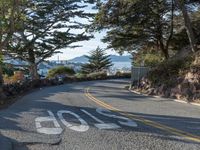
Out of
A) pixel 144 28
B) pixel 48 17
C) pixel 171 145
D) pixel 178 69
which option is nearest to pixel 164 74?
pixel 178 69

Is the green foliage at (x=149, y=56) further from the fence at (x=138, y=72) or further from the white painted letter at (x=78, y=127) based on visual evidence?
the white painted letter at (x=78, y=127)

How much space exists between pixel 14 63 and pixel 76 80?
32.7 ft

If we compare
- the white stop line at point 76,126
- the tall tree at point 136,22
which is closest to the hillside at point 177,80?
the tall tree at point 136,22

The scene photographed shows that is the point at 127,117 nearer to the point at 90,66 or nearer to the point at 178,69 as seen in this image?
the point at 178,69

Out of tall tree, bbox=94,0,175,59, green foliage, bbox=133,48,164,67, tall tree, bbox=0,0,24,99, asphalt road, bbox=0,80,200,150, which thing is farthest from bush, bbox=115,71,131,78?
asphalt road, bbox=0,80,200,150

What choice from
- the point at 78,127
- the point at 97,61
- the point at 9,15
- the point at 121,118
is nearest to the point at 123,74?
the point at 97,61

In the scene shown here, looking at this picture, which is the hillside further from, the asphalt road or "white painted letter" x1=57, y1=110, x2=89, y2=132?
"white painted letter" x1=57, y1=110, x2=89, y2=132

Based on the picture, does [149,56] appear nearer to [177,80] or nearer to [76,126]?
[177,80]

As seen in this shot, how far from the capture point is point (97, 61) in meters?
95.1

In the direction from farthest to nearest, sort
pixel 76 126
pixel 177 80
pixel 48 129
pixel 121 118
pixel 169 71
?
pixel 169 71, pixel 177 80, pixel 121 118, pixel 76 126, pixel 48 129

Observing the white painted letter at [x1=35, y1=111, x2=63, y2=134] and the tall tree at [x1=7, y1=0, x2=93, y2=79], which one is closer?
the white painted letter at [x1=35, y1=111, x2=63, y2=134]

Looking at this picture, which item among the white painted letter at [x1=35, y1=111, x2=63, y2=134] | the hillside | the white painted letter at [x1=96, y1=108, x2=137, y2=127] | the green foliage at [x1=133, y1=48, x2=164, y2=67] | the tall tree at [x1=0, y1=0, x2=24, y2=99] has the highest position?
the tall tree at [x1=0, y1=0, x2=24, y2=99]

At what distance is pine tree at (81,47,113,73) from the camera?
307 ft

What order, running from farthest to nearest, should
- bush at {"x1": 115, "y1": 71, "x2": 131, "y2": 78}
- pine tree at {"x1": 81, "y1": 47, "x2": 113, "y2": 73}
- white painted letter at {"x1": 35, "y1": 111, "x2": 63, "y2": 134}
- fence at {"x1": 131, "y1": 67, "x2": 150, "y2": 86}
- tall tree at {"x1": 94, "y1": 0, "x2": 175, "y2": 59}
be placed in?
pine tree at {"x1": 81, "y1": 47, "x2": 113, "y2": 73} → bush at {"x1": 115, "y1": 71, "x2": 131, "y2": 78} → fence at {"x1": 131, "y1": 67, "x2": 150, "y2": 86} → tall tree at {"x1": 94, "y1": 0, "x2": 175, "y2": 59} → white painted letter at {"x1": 35, "y1": 111, "x2": 63, "y2": 134}
